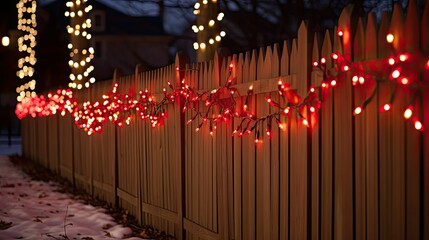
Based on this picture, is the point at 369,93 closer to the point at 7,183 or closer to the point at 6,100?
the point at 7,183

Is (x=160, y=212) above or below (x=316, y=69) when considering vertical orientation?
below

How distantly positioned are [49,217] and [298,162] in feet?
17.3

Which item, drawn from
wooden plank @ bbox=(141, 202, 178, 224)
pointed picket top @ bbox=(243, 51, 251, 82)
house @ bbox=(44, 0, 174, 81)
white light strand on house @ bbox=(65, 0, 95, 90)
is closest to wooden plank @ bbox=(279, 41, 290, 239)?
pointed picket top @ bbox=(243, 51, 251, 82)

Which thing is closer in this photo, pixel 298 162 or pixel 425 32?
pixel 425 32

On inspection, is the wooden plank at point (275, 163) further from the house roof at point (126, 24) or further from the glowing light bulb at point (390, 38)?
the house roof at point (126, 24)

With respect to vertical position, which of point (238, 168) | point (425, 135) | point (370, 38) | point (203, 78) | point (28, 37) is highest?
point (28, 37)

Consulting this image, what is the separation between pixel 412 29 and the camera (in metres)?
3.38

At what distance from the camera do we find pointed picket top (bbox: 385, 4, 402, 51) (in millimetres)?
3422

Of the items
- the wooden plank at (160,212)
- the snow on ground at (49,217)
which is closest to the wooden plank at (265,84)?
the wooden plank at (160,212)

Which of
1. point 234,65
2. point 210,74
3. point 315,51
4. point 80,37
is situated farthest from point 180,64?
point 80,37

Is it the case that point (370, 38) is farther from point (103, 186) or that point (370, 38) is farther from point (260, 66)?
point (103, 186)

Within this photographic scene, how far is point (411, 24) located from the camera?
11.1 ft

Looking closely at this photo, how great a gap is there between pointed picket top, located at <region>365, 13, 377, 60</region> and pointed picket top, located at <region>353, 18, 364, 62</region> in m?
0.04

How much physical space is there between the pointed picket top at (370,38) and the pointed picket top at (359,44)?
44mm
